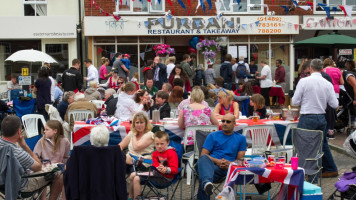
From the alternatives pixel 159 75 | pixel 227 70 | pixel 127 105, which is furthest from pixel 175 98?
pixel 227 70

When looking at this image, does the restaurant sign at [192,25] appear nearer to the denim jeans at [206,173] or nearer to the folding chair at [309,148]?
the folding chair at [309,148]

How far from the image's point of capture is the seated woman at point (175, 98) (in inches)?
456

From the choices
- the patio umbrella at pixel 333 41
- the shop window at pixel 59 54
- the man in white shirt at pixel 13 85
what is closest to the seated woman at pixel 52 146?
the patio umbrella at pixel 333 41

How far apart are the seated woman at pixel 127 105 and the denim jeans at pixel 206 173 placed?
323cm

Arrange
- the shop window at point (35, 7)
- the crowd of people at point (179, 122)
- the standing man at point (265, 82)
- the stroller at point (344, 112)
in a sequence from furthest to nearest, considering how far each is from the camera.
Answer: the shop window at point (35, 7), the standing man at point (265, 82), the stroller at point (344, 112), the crowd of people at point (179, 122)

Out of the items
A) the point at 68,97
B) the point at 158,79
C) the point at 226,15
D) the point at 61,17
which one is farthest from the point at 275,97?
the point at 68,97

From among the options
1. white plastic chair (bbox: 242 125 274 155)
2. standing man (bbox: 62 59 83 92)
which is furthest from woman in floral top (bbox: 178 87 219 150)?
standing man (bbox: 62 59 83 92)

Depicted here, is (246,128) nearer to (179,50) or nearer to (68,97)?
(68,97)

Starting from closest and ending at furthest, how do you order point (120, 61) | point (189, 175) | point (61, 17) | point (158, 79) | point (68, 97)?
point (189, 175) → point (68, 97) → point (158, 79) → point (120, 61) → point (61, 17)

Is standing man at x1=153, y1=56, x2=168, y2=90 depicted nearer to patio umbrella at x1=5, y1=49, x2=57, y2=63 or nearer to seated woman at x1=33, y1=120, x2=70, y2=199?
patio umbrella at x1=5, y1=49, x2=57, y2=63

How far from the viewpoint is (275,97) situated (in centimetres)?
2070

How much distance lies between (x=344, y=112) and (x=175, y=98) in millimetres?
4297

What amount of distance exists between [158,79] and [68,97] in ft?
16.4

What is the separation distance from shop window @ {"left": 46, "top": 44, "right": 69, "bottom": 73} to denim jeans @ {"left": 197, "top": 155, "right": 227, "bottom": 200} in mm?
16429
